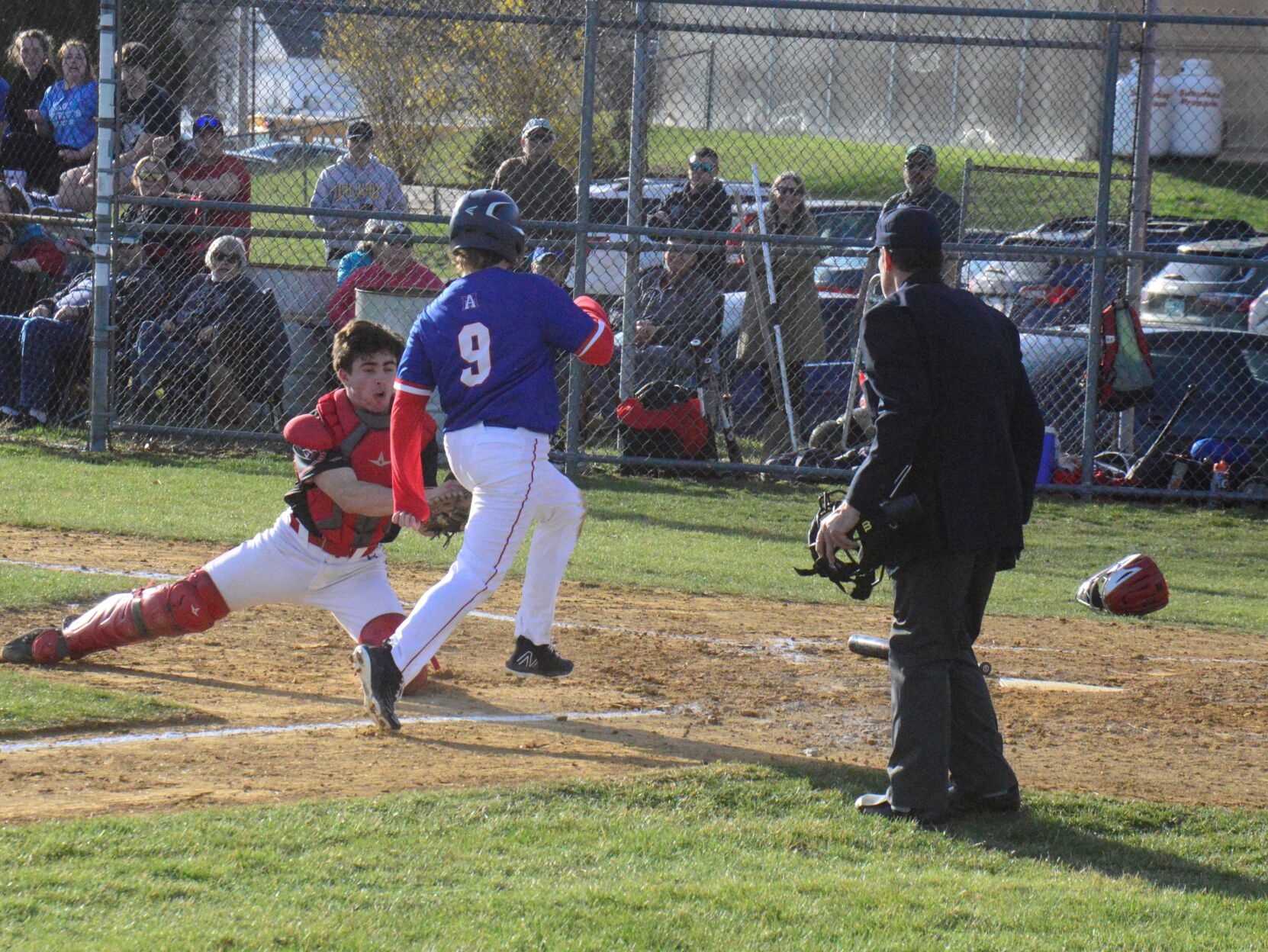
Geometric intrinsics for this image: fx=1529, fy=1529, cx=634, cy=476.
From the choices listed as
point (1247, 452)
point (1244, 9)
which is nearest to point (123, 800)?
point (1247, 452)

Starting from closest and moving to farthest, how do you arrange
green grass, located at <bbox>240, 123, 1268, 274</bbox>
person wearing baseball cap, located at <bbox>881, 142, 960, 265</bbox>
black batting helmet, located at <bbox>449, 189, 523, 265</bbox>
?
black batting helmet, located at <bbox>449, 189, 523, 265</bbox>
person wearing baseball cap, located at <bbox>881, 142, 960, 265</bbox>
green grass, located at <bbox>240, 123, 1268, 274</bbox>

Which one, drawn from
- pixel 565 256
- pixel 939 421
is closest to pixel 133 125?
pixel 565 256

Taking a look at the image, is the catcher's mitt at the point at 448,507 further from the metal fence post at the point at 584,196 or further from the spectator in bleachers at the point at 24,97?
the spectator in bleachers at the point at 24,97

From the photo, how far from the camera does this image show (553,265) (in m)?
11.1

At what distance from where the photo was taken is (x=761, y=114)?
18.4 metres

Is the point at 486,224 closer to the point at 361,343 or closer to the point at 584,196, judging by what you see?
the point at 361,343

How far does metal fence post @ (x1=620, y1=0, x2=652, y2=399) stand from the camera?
10703 mm

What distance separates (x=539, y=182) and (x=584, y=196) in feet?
2.19

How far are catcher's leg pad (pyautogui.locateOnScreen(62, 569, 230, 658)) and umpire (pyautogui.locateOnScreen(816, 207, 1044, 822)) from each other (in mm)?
2340

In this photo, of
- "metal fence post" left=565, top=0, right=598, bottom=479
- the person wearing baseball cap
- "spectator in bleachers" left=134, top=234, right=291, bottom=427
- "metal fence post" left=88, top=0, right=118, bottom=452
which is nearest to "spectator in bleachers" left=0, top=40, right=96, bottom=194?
"metal fence post" left=88, top=0, right=118, bottom=452

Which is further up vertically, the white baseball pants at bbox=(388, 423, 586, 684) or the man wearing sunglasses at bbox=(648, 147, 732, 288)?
the man wearing sunglasses at bbox=(648, 147, 732, 288)

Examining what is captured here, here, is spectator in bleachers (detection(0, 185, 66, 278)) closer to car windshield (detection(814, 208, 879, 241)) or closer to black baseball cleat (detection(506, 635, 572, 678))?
car windshield (detection(814, 208, 879, 241))

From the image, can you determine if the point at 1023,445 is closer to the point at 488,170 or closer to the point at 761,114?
the point at 488,170

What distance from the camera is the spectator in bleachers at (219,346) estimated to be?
36.1 ft
